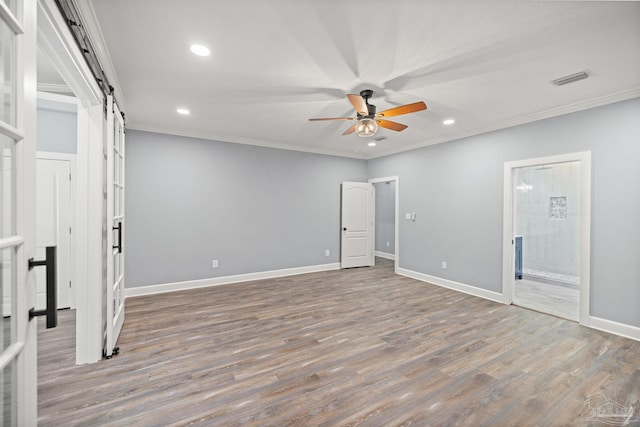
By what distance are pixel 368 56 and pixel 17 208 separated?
2.49 metres

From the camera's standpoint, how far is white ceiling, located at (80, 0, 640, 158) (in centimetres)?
193

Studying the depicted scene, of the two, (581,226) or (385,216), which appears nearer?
(581,226)

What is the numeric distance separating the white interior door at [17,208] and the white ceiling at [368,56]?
1232 millimetres

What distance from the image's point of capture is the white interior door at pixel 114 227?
253 cm

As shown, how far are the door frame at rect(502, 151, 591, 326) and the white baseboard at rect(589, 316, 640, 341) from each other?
7cm

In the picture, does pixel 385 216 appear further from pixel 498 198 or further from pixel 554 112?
pixel 554 112

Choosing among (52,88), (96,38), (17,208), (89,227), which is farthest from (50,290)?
(52,88)

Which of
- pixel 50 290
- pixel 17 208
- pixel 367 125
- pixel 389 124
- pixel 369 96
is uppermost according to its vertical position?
pixel 369 96

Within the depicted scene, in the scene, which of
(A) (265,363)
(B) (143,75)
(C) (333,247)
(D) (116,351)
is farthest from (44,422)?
(C) (333,247)

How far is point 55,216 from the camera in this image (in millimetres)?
3541

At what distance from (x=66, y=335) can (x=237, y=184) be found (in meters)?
3.14

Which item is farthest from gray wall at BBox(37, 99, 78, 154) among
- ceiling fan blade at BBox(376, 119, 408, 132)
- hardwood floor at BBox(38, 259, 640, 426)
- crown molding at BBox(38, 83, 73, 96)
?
ceiling fan blade at BBox(376, 119, 408, 132)

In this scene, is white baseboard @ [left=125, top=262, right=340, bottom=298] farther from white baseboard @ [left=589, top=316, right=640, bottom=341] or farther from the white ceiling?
white baseboard @ [left=589, top=316, right=640, bottom=341]

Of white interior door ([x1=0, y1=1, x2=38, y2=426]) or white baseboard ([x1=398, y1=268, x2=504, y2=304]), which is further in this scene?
white baseboard ([x1=398, y1=268, x2=504, y2=304])
